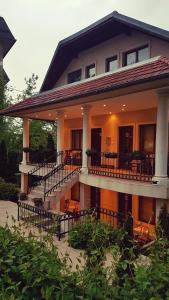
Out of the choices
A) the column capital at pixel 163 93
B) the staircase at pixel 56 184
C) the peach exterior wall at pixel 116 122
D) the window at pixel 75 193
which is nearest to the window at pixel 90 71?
the peach exterior wall at pixel 116 122

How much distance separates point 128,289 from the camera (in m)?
3.66

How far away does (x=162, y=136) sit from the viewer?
10.5 meters

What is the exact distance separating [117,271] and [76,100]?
9.74m

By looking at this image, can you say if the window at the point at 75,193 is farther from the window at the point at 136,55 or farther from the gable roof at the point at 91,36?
the window at the point at 136,55

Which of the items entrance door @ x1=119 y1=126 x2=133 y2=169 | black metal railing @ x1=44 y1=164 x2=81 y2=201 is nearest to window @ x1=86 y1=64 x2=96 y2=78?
entrance door @ x1=119 y1=126 x2=133 y2=169

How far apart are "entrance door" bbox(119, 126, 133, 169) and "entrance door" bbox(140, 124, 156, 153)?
763mm

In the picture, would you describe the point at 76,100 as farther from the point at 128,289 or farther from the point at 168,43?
the point at 128,289

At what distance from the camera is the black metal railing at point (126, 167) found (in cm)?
1182

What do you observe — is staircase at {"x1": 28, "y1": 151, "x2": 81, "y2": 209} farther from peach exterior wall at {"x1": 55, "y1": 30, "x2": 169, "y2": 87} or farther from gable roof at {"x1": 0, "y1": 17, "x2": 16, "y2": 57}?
gable roof at {"x1": 0, "y1": 17, "x2": 16, "y2": 57}

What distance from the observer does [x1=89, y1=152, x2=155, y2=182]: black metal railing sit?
1182 cm

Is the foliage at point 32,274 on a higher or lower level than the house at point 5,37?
lower

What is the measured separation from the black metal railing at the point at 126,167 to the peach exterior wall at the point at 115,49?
4493mm

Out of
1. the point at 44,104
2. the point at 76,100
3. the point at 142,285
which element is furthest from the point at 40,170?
the point at 142,285

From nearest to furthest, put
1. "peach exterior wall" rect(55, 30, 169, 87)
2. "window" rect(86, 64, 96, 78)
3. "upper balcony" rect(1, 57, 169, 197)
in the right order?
1. "upper balcony" rect(1, 57, 169, 197)
2. "peach exterior wall" rect(55, 30, 169, 87)
3. "window" rect(86, 64, 96, 78)
